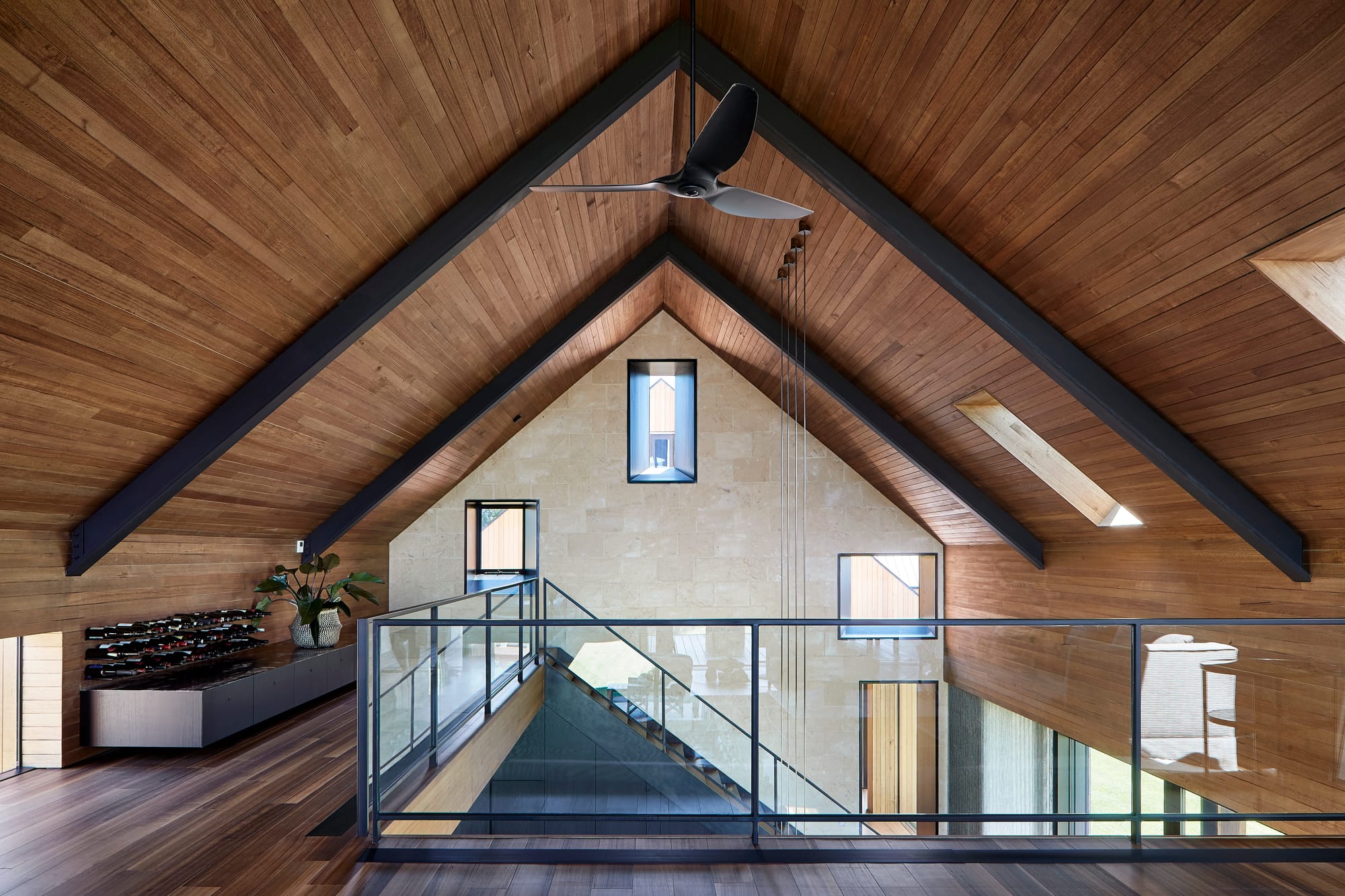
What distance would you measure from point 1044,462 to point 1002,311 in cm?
226

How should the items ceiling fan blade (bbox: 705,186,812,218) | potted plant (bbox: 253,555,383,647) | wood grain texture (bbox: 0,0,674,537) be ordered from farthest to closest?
potted plant (bbox: 253,555,383,647) < ceiling fan blade (bbox: 705,186,812,218) < wood grain texture (bbox: 0,0,674,537)

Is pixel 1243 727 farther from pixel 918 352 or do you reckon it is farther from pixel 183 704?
pixel 183 704

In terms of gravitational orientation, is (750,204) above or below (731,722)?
above

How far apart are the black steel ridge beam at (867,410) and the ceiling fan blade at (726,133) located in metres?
3.94

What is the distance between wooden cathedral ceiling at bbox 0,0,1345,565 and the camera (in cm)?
279

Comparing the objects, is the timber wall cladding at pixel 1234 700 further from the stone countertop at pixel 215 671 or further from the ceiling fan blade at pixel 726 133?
the stone countertop at pixel 215 671

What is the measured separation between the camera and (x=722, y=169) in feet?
10.8

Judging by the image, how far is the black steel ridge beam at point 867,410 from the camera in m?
7.25

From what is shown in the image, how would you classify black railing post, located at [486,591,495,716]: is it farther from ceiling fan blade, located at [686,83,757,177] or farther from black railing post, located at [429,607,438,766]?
ceiling fan blade, located at [686,83,757,177]

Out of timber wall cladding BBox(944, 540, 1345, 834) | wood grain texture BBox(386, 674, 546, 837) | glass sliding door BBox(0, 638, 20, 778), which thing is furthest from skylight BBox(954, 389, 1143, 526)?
glass sliding door BBox(0, 638, 20, 778)

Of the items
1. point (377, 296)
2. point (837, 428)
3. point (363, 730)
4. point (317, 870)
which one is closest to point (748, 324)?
point (837, 428)

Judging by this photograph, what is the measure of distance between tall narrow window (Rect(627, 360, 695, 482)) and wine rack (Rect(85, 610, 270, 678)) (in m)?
4.49

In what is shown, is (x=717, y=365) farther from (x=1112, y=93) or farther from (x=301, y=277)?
(x=1112, y=93)

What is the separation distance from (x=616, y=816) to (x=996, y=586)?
6.07 meters
